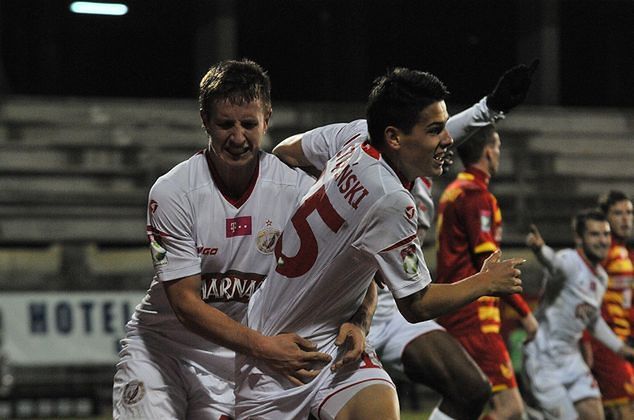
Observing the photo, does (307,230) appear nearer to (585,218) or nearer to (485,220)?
(485,220)

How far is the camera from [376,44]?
67.0ft

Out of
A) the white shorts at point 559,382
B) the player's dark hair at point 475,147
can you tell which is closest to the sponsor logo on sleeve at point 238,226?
the player's dark hair at point 475,147

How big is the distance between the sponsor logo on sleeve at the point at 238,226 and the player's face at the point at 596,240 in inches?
205

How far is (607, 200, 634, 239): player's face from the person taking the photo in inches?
358

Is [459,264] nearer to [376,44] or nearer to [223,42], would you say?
Result: [223,42]

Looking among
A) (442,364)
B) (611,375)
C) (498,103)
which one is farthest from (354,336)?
(611,375)

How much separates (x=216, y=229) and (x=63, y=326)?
7606 mm

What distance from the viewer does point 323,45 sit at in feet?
64.5

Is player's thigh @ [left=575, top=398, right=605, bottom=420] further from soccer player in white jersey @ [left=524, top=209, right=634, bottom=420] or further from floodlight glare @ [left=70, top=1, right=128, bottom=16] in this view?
floodlight glare @ [left=70, top=1, right=128, bottom=16]

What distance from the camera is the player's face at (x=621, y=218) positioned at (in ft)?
29.8

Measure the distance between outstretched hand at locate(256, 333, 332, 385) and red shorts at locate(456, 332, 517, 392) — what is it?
2713 millimetres

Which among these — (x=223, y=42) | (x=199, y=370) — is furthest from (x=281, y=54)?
(x=199, y=370)

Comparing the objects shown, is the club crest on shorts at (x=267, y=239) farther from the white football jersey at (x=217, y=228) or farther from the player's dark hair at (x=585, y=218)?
the player's dark hair at (x=585, y=218)

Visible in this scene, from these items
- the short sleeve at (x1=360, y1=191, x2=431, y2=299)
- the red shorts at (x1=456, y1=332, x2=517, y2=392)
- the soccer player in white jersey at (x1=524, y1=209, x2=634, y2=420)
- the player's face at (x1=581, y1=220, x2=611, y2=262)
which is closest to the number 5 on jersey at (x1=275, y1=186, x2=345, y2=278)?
the short sleeve at (x1=360, y1=191, x2=431, y2=299)
